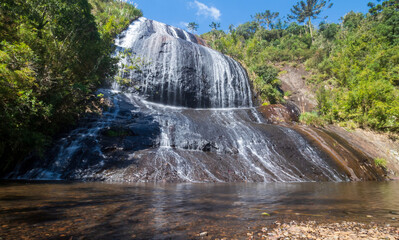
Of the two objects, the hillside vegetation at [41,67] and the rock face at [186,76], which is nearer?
the hillside vegetation at [41,67]

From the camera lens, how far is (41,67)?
775cm

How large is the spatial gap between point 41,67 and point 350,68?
88.0 ft

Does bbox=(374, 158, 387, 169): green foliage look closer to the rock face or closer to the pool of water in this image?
the pool of water

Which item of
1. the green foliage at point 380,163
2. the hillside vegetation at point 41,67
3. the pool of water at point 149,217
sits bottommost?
the pool of water at point 149,217

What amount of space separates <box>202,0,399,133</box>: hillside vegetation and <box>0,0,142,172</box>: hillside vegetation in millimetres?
15977

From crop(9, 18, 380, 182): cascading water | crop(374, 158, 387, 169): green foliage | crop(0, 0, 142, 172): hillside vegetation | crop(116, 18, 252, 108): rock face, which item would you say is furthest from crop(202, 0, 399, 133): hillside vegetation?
crop(0, 0, 142, 172): hillside vegetation

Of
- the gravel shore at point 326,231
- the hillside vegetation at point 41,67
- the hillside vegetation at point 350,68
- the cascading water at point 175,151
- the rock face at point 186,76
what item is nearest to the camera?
the gravel shore at point 326,231

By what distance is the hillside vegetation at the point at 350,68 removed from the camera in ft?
50.5

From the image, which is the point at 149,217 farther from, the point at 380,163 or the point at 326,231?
the point at 380,163

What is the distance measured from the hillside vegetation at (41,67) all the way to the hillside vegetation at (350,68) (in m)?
16.0

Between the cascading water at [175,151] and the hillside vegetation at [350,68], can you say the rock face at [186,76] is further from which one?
the hillside vegetation at [350,68]

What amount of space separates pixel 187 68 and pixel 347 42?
75.2 ft

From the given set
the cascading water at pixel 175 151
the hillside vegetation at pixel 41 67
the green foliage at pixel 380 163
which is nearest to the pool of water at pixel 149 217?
the cascading water at pixel 175 151

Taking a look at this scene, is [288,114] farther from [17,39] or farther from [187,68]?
[17,39]
